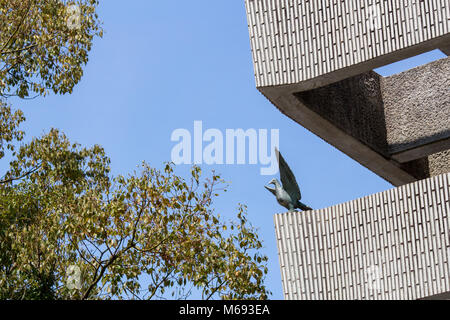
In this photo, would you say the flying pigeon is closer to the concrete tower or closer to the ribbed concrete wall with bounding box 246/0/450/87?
the concrete tower

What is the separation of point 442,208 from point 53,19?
8843mm

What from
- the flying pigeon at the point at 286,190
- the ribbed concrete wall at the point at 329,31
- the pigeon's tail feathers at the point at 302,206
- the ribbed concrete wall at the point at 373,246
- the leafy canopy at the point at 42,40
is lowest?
the ribbed concrete wall at the point at 373,246

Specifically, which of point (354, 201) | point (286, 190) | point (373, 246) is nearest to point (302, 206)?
point (286, 190)

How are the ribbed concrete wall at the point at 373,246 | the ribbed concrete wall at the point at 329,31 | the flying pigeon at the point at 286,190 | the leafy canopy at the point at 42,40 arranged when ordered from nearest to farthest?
the ribbed concrete wall at the point at 373,246, the ribbed concrete wall at the point at 329,31, the flying pigeon at the point at 286,190, the leafy canopy at the point at 42,40

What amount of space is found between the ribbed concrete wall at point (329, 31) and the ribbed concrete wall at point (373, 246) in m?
1.20

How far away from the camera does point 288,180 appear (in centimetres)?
757

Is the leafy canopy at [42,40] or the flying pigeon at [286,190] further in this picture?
the leafy canopy at [42,40]

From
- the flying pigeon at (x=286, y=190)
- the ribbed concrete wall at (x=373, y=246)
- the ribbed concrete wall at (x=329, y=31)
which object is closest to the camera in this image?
the ribbed concrete wall at (x=373, y=246)

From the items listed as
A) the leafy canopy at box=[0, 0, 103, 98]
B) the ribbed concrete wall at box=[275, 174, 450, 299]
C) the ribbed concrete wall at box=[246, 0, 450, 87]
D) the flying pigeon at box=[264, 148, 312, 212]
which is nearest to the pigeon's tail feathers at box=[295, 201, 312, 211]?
the flying pigeon at box=[264, 148, 312, 212]

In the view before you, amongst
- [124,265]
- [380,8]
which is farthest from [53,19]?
[380,8]

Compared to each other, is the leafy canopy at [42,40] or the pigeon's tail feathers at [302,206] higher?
the leafy canopy at [42,40]

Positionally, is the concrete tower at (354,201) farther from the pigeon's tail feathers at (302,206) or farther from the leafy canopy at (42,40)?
the leafy canopy at (42,40)

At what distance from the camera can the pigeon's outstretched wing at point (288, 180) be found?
24.5 ft

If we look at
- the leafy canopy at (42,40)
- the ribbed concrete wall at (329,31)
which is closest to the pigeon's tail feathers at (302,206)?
the ribbed concrete wall at (329,31)
